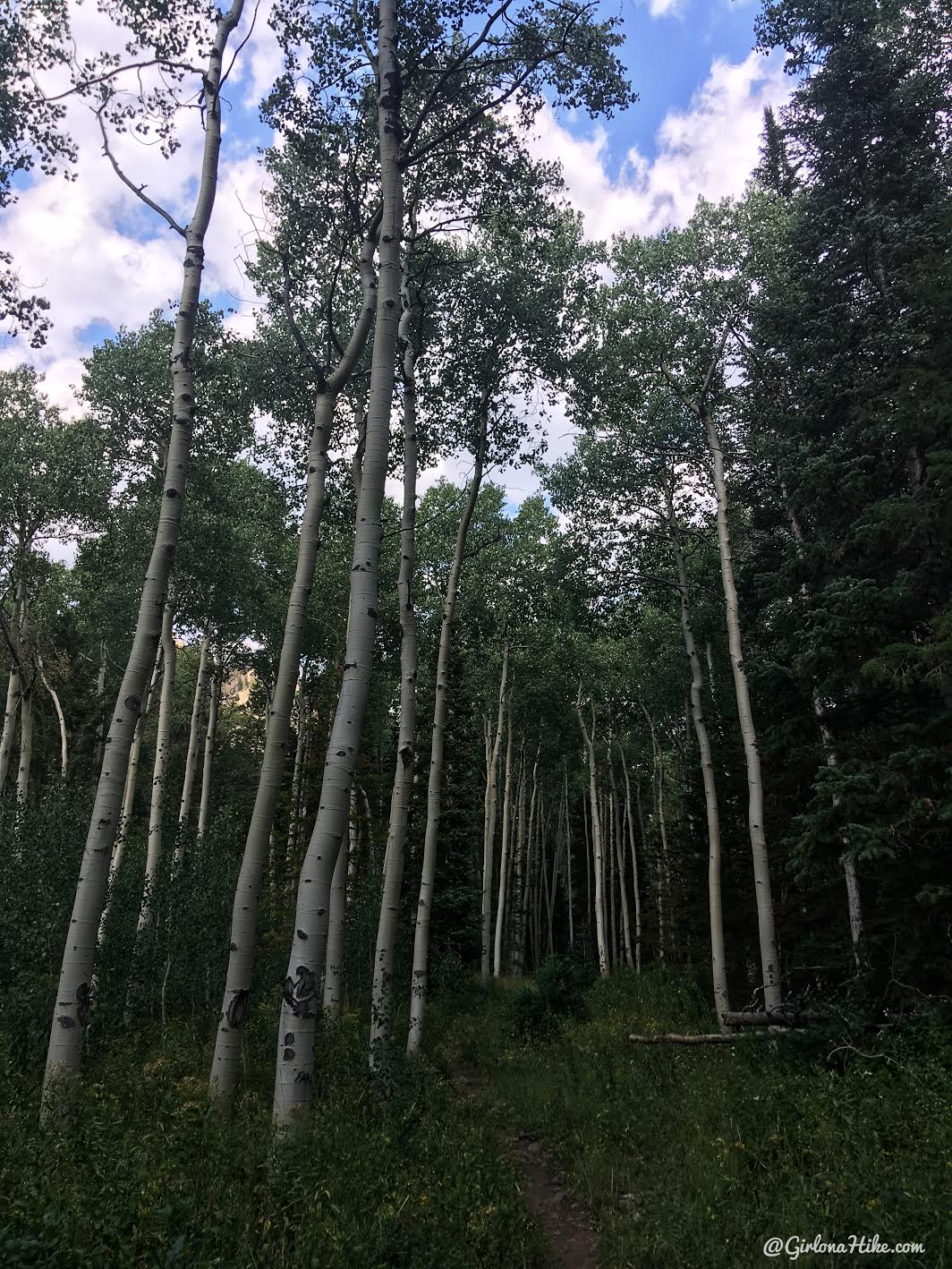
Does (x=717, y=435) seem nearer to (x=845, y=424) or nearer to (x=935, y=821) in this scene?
(x=845, y=424)

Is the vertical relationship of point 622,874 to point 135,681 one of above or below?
below

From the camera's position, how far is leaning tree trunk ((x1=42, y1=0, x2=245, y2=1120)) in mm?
5750

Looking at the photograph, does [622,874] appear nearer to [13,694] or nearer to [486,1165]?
[13,694]

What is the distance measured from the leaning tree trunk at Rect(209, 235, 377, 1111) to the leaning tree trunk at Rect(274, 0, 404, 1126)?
1.23 metres

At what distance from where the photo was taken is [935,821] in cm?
746

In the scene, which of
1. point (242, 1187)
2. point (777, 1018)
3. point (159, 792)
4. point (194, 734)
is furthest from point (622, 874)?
point (242, 1187)

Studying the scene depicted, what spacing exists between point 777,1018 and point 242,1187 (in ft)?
24.9

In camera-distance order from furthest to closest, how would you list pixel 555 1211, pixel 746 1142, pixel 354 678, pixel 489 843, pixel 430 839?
pixel 489 843 < pixel 430 839 < pixel 746 1142 < pixel 555 1211 < pixel 354 678

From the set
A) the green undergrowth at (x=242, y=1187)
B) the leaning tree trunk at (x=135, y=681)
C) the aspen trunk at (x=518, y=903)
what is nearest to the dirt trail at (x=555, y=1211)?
the green undergrowth at (x=242, y=1187)

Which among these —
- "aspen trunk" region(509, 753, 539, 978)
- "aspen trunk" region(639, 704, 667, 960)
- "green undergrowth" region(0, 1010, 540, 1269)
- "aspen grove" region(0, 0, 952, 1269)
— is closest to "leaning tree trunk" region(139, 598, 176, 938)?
"aspen grove" region(0, 0, 952, 1269)

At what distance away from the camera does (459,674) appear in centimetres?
2252

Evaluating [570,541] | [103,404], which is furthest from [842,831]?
[103,404]

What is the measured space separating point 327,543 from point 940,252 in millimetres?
16479

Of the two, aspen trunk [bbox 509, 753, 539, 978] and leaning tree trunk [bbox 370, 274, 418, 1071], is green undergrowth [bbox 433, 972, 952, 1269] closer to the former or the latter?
leaning tree trunk [bbox 370, 274, 418, 1071]
